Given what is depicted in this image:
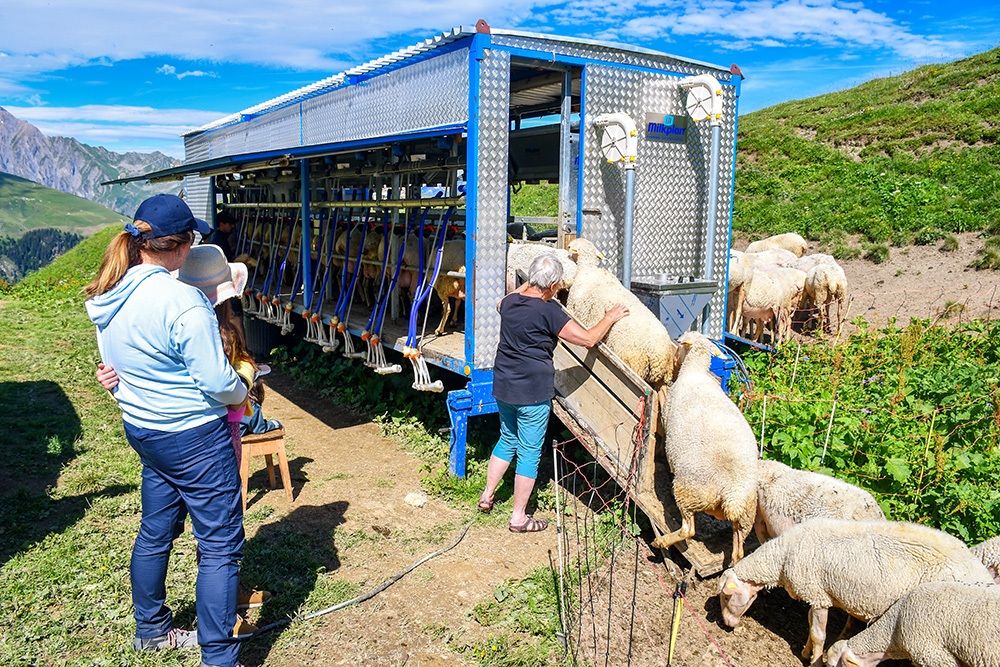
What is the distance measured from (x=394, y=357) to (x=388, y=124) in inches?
112

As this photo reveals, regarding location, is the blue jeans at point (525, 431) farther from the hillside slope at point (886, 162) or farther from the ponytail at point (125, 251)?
the hillside slope at point (886, 162)

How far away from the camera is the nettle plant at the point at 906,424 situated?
4.64m

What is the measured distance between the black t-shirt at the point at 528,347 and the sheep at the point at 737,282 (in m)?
6.03

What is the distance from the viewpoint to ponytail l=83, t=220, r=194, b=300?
120 inches

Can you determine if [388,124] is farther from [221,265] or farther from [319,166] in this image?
[221,265]

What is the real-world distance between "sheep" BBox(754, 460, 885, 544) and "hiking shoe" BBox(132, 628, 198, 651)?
3.53 m

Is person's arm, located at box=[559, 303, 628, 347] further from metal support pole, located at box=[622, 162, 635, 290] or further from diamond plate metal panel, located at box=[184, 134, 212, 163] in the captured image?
diamond plate metal panel, located at box=[184, 134, 212, 163]

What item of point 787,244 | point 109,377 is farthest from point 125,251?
point 787,244

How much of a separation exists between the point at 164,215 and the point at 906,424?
18.8 feet

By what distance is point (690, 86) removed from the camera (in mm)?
6996

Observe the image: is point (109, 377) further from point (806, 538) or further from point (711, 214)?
point (711, 214)

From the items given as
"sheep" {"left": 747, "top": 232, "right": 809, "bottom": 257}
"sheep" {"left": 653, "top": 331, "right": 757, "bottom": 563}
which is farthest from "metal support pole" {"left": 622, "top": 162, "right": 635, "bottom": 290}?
"sheep" {"left": 747, "top": 232, "right": 809, "bottom": 257}

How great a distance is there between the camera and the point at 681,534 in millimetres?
4566

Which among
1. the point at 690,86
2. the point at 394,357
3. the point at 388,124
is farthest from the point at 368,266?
the point at 690,86
